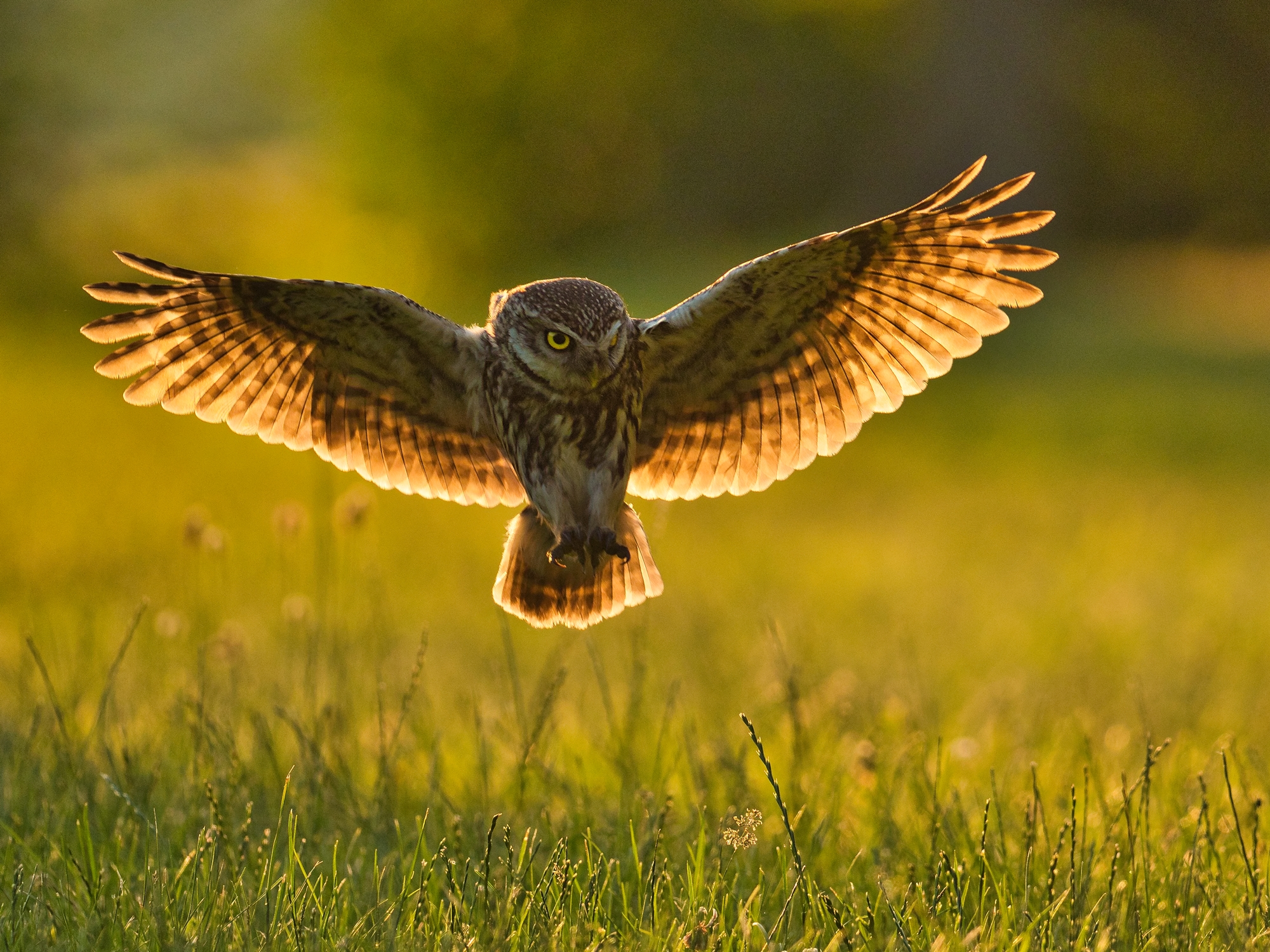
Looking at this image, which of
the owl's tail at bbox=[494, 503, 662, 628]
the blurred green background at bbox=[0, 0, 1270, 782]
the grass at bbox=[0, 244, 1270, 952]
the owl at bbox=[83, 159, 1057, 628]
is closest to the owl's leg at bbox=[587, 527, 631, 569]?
the owl at bbox=[83, 159, 1057, 628]

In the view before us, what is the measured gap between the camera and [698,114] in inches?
1099

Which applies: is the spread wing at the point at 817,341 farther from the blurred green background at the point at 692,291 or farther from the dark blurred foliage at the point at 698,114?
the dark blurred foliage at the point at 698,114

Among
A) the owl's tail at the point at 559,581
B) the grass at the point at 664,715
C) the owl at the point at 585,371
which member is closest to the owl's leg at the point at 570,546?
the owl at the point at 585,371

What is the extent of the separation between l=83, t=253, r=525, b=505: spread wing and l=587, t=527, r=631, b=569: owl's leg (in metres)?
0.59

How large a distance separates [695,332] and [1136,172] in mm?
23606

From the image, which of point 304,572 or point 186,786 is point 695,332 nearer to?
point 186,786

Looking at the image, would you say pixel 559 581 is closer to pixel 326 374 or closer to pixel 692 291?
pixel 326 374

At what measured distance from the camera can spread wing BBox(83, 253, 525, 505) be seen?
11.8ft

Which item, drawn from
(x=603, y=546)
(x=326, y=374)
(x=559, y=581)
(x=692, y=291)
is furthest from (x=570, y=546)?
(x=692, y=291)

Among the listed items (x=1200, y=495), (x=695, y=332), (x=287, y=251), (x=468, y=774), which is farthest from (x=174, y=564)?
(x=287, y=251)

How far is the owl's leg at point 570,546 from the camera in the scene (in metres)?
3.32

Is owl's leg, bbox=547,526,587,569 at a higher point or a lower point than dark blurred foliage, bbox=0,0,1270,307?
lower

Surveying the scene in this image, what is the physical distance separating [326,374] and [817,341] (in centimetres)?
140

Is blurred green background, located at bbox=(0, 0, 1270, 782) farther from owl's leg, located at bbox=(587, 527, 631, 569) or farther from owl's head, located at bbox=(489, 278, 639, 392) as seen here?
owl's head, located at bbox=(489, 278, 639, 392)
